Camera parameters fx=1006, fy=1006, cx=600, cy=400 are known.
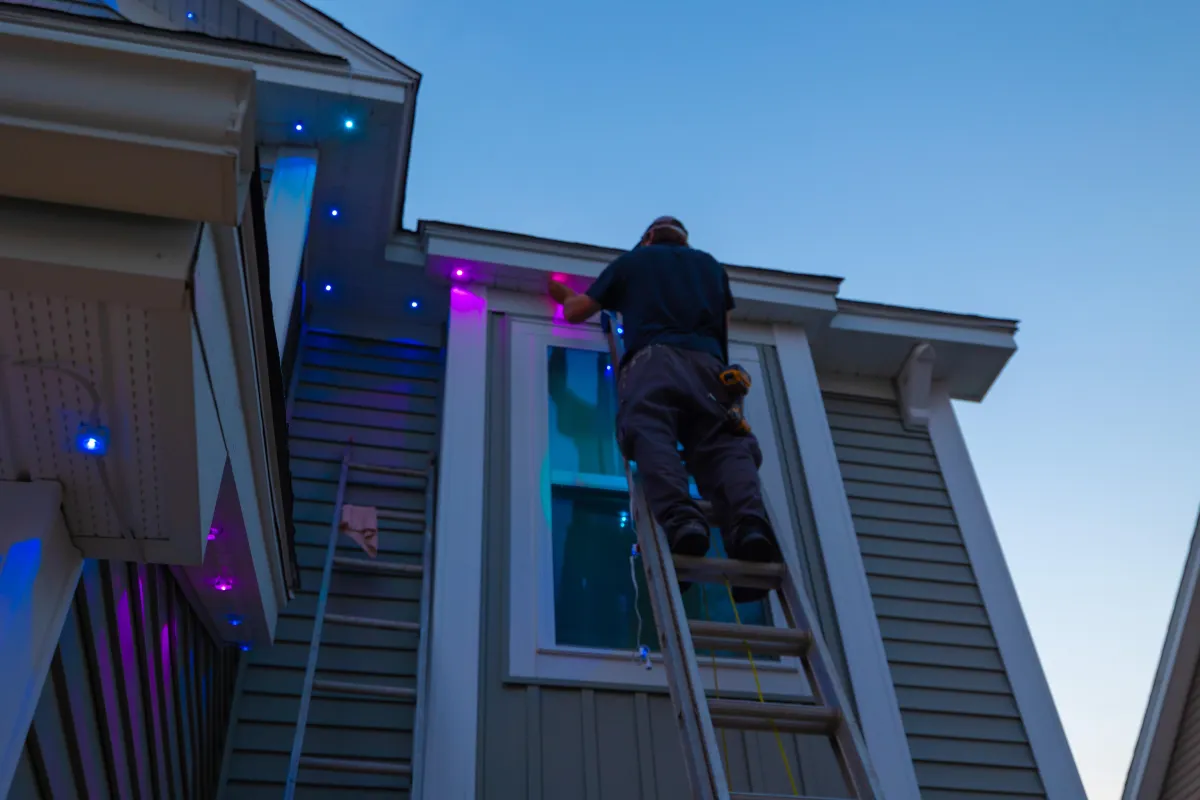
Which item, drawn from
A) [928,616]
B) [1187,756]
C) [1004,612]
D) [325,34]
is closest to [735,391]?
[928,616]

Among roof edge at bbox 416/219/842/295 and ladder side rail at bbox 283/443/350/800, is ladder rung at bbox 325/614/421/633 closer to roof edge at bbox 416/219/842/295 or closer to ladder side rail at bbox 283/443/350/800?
ladder side rail at bbox 283/443/350/800

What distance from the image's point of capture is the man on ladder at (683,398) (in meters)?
3.06

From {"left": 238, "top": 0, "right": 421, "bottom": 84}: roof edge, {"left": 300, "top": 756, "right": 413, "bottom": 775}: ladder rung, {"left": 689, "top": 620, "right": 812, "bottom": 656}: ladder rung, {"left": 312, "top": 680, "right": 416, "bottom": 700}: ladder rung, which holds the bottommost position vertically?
{"left": 689, "top": 620, "right": 812, "bottom": 656}: ladder rung

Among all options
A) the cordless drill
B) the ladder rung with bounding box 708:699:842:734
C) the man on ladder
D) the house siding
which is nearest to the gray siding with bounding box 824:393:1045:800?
the man on ladder

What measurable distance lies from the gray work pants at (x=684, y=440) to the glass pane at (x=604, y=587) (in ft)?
2.57

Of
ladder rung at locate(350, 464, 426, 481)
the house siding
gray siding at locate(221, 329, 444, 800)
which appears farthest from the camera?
ladder rung at locate(350, 464, 426, 481)

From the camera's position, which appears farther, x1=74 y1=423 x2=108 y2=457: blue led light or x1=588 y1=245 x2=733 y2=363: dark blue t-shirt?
x1=588 y1=245 x2=733 y2=363: dark blue t-shirt

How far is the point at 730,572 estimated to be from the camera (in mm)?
2988

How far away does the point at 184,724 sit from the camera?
308 centimetres

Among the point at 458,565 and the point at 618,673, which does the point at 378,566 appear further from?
the point at 618,673

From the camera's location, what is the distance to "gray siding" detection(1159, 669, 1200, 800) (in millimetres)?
7289

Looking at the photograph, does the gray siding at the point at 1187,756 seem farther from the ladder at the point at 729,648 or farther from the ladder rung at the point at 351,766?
the ladder rung at the point at 351,766

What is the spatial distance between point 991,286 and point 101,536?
32162mm

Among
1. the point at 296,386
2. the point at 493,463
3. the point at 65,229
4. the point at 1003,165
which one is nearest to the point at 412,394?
the point at 296,386
